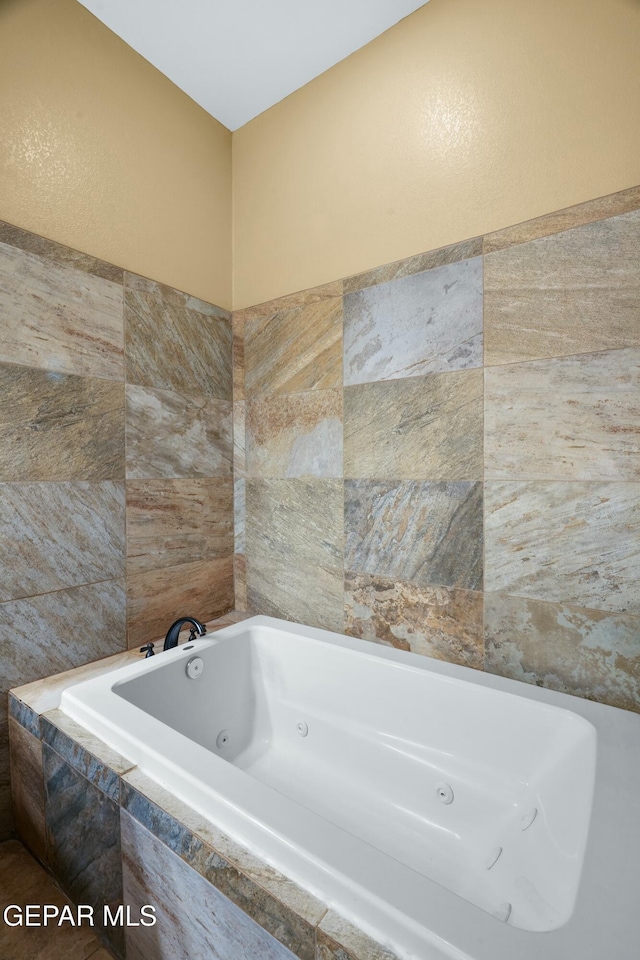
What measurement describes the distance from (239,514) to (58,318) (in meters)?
1.08

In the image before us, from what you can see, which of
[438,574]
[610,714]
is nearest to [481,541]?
[438,574]

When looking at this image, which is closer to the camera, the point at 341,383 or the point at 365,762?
the point at 365,762

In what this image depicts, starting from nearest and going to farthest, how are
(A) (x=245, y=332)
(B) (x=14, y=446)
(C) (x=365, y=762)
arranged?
(B) (x=14, y=446), (C) (x=365, y=762), (A) (x=245, y=332)

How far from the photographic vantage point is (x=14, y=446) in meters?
1.38

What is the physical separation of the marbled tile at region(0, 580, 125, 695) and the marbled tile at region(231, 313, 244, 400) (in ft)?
3.26

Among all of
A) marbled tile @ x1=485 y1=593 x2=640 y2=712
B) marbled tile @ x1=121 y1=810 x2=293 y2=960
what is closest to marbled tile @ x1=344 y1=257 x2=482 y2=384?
marbled tile @ x1=485 y1=593 x2=640 y2=712

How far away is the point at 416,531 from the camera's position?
63.5 inches

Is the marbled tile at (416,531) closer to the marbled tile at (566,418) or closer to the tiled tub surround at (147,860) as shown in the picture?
the marbled tile at (566,418)

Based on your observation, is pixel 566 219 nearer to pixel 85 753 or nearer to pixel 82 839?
pixel 85 753

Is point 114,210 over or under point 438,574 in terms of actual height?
over

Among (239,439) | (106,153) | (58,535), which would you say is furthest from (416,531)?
(106,153)

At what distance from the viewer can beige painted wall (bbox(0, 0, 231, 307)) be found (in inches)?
55.4

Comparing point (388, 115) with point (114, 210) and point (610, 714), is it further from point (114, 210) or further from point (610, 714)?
point (610, 714)

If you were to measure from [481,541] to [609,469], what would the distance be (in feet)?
1.38
